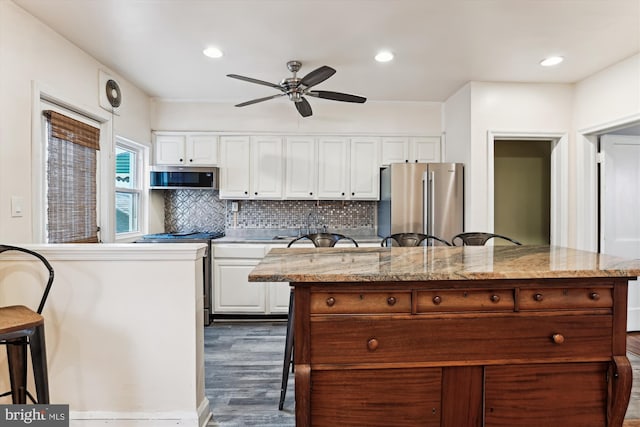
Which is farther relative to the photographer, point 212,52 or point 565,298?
point 212,52

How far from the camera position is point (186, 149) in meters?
4.05

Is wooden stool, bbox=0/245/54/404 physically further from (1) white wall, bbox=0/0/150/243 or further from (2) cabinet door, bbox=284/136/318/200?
(2) cabinet door, bbox=284/136/318/200

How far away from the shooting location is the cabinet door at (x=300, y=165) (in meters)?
4.07

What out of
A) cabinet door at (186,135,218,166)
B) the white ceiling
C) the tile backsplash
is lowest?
the tile backsplash

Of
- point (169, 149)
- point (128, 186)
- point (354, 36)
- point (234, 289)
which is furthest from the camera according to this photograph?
point (169, 149)

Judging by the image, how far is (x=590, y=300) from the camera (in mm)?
1507

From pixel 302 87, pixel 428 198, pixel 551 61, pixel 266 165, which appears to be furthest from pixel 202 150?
pixel 551 61

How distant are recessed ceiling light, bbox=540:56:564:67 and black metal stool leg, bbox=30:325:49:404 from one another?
4053 millimetres

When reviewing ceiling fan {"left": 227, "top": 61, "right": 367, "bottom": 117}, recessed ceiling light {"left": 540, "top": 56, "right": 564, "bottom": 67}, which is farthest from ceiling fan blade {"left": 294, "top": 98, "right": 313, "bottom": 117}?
recessed ceiling light {"left": 540, "top": 56, "right": 564, "bottom": 67}

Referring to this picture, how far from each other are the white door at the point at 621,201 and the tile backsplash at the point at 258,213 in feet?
7.93

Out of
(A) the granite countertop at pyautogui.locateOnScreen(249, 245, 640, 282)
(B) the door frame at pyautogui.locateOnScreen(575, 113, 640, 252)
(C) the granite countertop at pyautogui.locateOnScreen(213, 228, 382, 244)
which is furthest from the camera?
(C) the granite countertop at pyautogui.locateOnScreen(213, 228, 382, 244)

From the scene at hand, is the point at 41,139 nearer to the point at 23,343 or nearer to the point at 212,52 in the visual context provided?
the point at 212,52

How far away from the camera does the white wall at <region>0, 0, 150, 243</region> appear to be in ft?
6.79

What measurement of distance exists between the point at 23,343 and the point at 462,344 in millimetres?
2002
